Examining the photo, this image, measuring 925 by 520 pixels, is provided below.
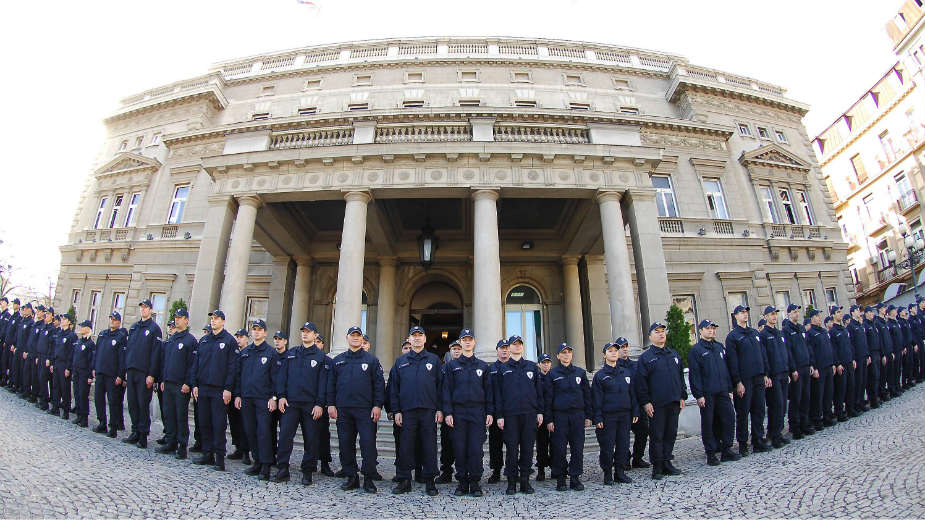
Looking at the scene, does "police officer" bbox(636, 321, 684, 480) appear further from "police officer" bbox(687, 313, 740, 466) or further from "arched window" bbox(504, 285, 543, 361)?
"arched window" bbox(504, 285, 543, 361)

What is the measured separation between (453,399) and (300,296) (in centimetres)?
1226

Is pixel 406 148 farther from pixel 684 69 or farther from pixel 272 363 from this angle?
pixel 684 69

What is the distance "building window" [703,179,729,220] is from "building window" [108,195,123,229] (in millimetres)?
27461

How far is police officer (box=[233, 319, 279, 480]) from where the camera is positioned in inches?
223

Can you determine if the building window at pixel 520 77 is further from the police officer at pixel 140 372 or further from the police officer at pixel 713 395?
the police officer at pixel 140 372

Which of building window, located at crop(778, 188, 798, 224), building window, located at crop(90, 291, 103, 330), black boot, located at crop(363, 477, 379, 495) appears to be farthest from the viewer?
building window, located at crop(778, 188, 798, 224)

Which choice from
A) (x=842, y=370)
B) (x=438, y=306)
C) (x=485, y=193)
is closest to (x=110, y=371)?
(x=485, y=193)

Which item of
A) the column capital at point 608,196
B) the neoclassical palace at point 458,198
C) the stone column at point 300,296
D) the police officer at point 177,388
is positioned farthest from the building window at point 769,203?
the police officer at point 177,388

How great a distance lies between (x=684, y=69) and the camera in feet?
72.3

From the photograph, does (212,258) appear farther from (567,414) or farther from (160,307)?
(567,414)

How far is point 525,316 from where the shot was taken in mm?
16750

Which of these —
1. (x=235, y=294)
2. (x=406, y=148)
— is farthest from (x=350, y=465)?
(x=406, y=148)

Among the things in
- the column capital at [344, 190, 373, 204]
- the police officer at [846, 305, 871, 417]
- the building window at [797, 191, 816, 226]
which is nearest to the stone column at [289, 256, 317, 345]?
the column capital at [344, 190, 373, 204]

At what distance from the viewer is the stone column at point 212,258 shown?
11438 mm
